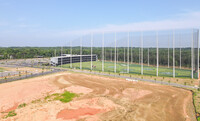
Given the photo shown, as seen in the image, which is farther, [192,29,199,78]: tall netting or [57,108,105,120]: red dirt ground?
[192,29,199,78]: tall netting

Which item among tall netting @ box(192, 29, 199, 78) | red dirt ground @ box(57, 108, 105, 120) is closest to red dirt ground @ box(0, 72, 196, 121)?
red dirt ground @ box(57, 108, 105, 120)

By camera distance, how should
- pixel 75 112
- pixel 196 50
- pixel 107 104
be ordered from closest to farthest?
pixel 75 112 < pixel 107 104 < pixel 196 50

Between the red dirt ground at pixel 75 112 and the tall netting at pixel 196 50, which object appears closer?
the red dirt ground at pixel 75 112

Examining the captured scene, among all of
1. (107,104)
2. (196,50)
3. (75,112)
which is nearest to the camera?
(75,112)

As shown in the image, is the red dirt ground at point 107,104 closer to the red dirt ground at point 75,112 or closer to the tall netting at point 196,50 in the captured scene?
the red dirt ground at point 75,112

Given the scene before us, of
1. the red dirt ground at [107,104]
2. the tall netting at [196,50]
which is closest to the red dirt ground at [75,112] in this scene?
the red dirt ground at [107,104]

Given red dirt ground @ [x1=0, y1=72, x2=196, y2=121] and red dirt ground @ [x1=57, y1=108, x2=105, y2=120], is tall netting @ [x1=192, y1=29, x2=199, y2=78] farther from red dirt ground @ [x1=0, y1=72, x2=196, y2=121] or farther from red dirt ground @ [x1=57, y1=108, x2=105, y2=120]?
red dirt ground @ [x1=57, y1=108, x2=105, y2=120]

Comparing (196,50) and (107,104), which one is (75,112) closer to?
(107,104)

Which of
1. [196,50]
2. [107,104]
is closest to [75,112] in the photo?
[107,104]

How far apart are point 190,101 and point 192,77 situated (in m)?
15.8

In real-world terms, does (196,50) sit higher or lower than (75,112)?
higher

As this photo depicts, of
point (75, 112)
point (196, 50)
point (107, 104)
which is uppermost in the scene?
point (196, 50)

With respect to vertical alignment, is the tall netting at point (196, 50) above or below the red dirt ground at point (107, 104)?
above

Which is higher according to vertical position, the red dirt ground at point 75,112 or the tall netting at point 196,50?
the tall netting at point 196,50
